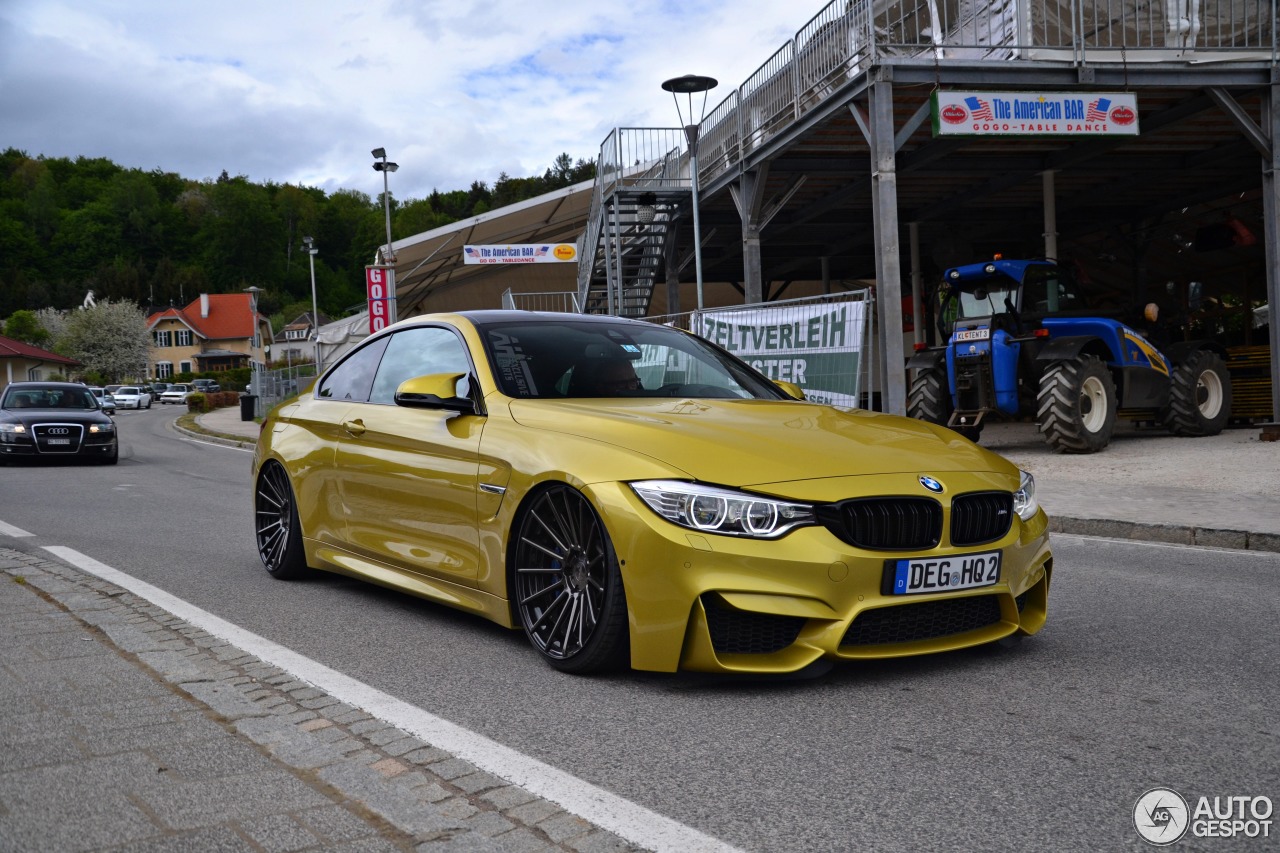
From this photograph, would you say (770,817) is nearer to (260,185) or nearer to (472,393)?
(472,393)

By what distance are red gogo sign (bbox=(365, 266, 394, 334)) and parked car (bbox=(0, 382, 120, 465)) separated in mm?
13091

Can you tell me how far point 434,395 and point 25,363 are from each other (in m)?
89.6

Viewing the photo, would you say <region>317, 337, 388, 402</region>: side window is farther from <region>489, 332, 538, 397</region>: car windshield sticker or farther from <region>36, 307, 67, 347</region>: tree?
<region>36, 307, 67, 347</region>: tree

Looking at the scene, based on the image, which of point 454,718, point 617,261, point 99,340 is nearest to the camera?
point 454,718

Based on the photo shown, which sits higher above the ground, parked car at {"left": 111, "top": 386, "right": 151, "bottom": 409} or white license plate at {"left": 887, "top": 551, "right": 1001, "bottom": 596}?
parked car at {"left": 111, "top": 386, "right": 151, "bottom": 409}

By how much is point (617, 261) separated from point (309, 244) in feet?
131

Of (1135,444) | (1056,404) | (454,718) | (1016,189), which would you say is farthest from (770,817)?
(1016,189)

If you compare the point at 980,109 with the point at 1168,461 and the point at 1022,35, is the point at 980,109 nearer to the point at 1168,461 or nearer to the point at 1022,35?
the point at 1022,35

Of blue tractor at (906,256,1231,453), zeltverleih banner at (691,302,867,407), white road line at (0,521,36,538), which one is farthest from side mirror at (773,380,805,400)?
blue tractor at (906,256,1231,453)

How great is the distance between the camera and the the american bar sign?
14.2 meters

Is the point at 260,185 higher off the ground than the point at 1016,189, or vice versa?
the point at 260,185

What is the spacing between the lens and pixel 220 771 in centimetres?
337

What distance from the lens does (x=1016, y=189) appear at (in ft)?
74.0

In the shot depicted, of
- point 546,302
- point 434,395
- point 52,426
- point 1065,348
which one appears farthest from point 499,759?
point 546,302
